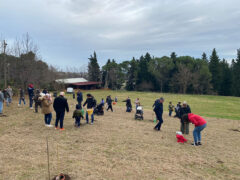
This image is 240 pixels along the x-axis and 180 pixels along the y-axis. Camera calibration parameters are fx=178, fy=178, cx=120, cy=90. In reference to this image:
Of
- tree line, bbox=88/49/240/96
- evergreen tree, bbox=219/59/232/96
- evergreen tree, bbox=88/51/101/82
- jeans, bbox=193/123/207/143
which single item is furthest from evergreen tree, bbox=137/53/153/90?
jeans, bbox=193/123/207/143

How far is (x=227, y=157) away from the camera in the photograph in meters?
6.68

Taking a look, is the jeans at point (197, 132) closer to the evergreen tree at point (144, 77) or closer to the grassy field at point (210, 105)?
the grassy field at point (210, 105)

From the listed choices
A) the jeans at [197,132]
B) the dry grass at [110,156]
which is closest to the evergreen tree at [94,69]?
the dry grass at [110,156]

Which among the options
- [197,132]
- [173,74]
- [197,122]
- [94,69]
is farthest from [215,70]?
[197,122]

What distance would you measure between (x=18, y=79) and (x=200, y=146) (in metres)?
25.1

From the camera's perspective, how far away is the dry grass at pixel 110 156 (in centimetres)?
485

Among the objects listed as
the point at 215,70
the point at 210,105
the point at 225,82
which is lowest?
the point at 210,105

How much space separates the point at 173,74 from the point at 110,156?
6129cm

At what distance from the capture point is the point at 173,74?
209 ft

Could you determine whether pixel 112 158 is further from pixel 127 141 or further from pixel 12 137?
pixel 12 137

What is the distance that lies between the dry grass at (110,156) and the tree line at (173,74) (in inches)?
2089

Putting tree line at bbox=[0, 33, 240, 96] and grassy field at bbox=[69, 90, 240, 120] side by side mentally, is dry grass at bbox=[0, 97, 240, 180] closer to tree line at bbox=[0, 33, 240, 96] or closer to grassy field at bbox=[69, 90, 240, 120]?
grassy field at bbox=[69, 90, 240, 120]

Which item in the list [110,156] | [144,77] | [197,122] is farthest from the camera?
[144,77]

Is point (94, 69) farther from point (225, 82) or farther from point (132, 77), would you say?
point (225, 82)
